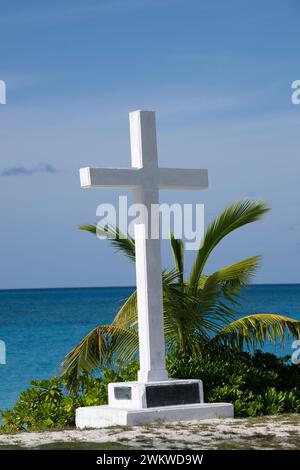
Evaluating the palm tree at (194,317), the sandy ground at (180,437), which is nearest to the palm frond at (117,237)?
the palm tree at (194,317)

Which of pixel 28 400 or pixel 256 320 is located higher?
pixel 256 320

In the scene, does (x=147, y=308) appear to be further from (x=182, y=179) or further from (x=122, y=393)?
(x=182, y=179)

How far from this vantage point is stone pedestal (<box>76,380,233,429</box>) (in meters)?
11.5

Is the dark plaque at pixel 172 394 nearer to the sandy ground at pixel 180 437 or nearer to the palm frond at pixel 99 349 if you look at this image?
the sandy ground at pixel 180 437

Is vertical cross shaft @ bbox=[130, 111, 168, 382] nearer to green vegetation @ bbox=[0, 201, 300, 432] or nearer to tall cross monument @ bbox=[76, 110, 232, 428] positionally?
tall cross monument @ bbox=[76, 110, 232, 428]

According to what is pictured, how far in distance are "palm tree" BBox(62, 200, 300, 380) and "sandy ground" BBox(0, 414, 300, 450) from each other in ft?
8.20

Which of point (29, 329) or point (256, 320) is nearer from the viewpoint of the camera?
point (256, 320)

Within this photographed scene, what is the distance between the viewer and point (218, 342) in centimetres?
1412

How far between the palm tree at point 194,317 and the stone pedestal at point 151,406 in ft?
5.06

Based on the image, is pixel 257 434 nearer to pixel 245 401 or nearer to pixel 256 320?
pixel 245 401

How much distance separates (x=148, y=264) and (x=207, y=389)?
186 cm
